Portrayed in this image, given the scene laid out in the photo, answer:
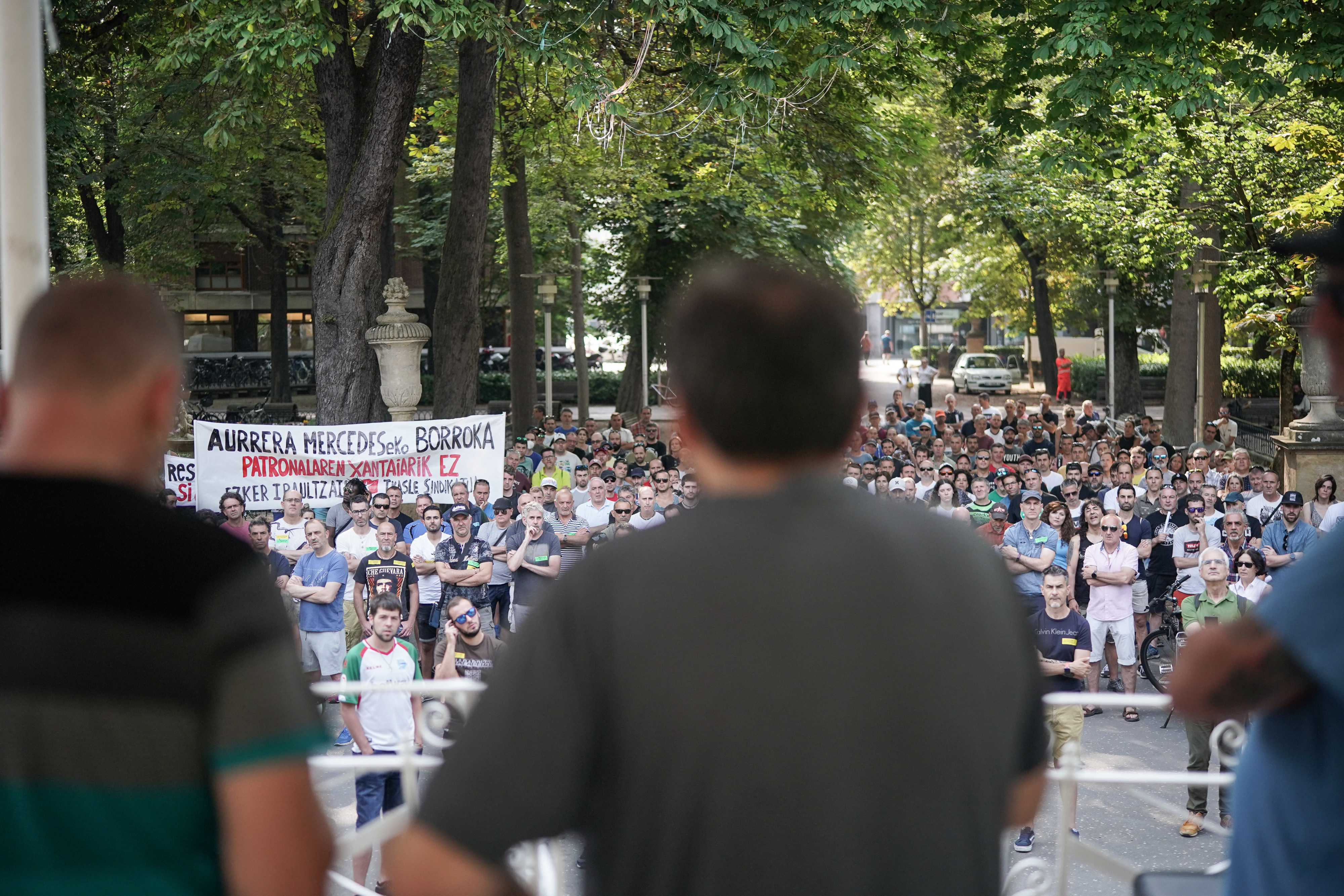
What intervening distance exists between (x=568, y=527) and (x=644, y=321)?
52.8 feet

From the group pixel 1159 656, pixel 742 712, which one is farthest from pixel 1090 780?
pixel 1159 656

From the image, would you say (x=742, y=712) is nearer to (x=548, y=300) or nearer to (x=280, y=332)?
(x=548, y=300)

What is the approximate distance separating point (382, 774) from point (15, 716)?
268 inches

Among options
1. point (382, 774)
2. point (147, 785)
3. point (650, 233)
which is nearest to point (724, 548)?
point (147, 785)

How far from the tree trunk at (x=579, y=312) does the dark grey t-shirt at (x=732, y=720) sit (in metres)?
27.9

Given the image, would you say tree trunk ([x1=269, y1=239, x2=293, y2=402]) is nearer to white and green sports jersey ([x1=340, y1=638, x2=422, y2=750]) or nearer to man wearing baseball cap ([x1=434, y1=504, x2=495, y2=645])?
man wearing baseball cap ([x1=434, y1=504, x2=495, y2=645])

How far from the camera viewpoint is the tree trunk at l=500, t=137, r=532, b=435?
82.7 feet

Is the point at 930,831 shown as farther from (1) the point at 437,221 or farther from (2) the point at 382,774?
(1) the point at 437,221

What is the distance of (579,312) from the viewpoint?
107ft

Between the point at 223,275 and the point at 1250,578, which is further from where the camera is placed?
the point at 223,275

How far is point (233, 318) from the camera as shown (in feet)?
176

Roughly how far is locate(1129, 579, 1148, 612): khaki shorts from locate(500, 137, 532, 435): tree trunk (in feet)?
44.8

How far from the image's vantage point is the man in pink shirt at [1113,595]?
39.8 ft

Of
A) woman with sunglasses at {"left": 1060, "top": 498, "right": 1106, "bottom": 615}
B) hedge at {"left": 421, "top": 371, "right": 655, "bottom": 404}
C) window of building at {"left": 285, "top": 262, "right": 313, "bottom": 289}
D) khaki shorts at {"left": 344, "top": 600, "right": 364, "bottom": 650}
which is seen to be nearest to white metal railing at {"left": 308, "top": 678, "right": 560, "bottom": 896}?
khaki shorts at {"left": 344, "top": 600, "right": 364, "bottom": 650}
